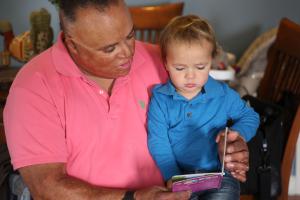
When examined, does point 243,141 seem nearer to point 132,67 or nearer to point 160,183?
point 160,183

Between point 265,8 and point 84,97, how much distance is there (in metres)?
1.97

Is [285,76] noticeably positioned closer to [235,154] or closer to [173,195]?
[235,154]

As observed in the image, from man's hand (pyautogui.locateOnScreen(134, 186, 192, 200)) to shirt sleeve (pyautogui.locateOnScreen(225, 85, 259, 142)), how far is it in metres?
0.33

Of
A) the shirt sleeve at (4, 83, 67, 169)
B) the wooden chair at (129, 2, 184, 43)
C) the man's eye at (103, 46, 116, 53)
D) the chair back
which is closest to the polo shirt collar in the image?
the man's eye at (103, 46, 116, 53)

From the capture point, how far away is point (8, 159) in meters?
1.44

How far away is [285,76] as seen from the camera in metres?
2.01

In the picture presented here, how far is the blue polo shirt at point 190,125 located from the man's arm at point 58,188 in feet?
0.63

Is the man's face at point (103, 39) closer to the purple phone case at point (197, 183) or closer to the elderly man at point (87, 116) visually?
the elderly man at point (87, 116)

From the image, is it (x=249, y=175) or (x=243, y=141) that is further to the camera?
(x=249, y=175)

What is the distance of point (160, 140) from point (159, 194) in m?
0.23

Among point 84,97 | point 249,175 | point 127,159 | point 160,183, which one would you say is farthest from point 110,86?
point 249,175

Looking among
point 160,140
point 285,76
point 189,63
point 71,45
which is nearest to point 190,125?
point 160,140

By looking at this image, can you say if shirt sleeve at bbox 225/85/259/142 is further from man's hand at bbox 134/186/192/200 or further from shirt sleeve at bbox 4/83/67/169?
shirt sleeve at bbox 4/83/67/169

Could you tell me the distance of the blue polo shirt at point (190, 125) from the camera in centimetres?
137
